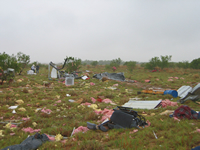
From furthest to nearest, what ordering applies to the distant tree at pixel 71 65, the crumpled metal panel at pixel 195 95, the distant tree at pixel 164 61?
the distant tree at pixel 164 61
the distant tree at pixel 71 65
the crumpled metal panel at pixel 195 95

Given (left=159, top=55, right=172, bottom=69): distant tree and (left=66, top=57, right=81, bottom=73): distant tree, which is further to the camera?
(left=159, top=55, right=172, bottom=69): distant tree

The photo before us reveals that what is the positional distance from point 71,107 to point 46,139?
296 cm

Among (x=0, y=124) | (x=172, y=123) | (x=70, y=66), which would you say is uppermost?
(x=70, y=66)

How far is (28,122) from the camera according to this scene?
14.3ft

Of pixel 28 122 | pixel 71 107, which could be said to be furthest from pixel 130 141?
pixel 71 107

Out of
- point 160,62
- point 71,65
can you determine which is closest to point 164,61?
point 160,62

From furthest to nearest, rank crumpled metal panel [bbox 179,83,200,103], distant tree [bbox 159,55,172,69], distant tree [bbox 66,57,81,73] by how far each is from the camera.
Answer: distant tree [bbox 159,55,172,69], distant tree [bbox 66,57,81,73], crumpled metal panel [bbox 179,83,200,103]

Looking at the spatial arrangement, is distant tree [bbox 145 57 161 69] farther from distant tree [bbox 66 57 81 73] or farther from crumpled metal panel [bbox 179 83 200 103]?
crumpled metal panel [bbox 179 83 200 103]

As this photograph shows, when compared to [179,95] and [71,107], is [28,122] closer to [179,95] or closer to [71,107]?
Result: [71,107]

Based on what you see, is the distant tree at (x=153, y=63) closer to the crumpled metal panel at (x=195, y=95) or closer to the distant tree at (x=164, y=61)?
the distant tree at (x=164, y=61)

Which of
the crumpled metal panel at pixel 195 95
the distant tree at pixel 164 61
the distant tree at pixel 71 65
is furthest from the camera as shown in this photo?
the distant tree at pixel 164 61

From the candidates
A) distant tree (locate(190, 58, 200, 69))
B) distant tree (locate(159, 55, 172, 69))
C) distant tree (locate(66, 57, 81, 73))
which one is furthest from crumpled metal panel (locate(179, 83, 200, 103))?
distant tree (locate(190, 58, 200, 69))

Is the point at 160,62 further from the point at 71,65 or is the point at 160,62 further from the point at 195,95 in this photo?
the point at 195,95

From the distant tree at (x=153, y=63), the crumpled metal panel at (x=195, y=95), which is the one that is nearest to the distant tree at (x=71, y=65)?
the crumpled metal panel at (x=195, y=95)
